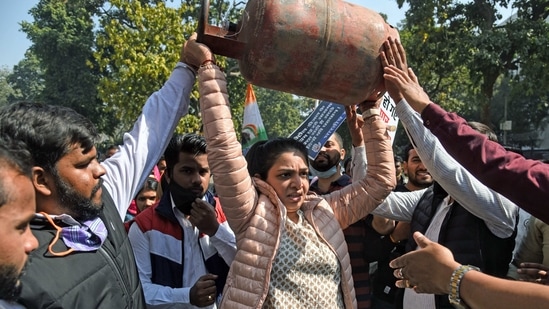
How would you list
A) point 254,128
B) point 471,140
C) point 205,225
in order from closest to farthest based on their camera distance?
point 471,140
point 205,225
point 254,128

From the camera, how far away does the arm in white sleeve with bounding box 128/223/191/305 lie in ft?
8.06

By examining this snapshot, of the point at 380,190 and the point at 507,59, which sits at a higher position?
the point at 507,59

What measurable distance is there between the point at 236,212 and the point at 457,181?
104 centimetres

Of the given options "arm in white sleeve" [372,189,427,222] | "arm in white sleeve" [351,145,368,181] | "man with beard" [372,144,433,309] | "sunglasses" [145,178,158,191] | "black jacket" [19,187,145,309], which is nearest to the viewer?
"black jacket" [19,187,145,309]

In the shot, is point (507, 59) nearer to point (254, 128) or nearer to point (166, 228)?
point (254, 128)

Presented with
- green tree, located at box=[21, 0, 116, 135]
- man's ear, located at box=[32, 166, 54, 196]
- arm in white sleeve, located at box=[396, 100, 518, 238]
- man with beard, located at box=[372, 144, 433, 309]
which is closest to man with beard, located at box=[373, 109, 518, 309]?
arm in white sleeve, located at box=[396, 100, 518, 238]

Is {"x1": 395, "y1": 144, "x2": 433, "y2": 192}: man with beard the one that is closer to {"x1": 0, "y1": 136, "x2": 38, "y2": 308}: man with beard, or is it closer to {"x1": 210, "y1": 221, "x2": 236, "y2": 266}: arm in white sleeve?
{"x1": 210, "y1": 221, "x2": 236, "y2": 266}: arm in white sleeve

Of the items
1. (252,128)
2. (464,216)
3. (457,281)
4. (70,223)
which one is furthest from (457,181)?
(252,128)

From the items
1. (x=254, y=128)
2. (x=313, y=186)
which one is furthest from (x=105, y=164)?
(x=254, y=128)

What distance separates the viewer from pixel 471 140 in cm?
197

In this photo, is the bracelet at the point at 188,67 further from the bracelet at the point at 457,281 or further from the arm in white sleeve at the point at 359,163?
the bracelet at the point at 457,281

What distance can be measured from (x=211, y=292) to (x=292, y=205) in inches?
21.5

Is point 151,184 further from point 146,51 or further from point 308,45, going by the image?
point 146,51

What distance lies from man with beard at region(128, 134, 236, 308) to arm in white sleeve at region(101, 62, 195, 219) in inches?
16.0
